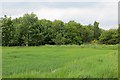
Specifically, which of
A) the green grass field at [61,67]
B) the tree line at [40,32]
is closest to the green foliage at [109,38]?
the tree line at [40,32]

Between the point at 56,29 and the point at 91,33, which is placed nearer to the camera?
the point at 56,29

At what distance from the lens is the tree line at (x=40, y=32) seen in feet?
132

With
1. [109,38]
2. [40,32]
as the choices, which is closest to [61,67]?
[40,32]

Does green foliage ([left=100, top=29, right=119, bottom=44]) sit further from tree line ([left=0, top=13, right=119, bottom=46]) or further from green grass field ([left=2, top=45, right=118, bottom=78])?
green grass field ([left=2, top=45, right=118, bottom=78])

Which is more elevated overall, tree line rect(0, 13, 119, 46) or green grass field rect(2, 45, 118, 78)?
tree line rect(0, 13, 119, 46)

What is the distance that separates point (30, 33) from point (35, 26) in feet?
4.84

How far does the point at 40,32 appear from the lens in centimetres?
4222

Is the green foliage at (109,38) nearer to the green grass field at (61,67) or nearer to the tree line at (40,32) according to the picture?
the tree line at (40,32)

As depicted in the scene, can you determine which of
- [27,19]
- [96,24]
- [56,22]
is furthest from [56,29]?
[96,24]

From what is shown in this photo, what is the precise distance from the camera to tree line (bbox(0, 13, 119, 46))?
132 feet

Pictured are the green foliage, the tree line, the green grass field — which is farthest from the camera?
the green foliage

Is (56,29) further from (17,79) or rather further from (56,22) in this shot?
(17,79)

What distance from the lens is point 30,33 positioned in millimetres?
41344

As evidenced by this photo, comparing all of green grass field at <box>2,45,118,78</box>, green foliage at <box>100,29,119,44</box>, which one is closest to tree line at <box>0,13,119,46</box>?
green foliage at <box>100,29,119,44</box>
